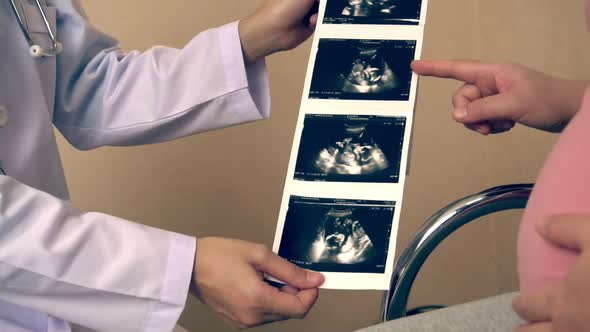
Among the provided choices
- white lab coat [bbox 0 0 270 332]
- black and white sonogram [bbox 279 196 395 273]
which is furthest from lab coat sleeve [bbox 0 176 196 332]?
black and white sonogram [bbox 279 196 395 273]

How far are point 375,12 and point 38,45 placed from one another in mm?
458

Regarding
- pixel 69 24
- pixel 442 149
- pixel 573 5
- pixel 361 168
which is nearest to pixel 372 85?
pixel 361 168

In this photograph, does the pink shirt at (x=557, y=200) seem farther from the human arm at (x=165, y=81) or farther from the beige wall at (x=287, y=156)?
the beige wall at (x=287, y=156)

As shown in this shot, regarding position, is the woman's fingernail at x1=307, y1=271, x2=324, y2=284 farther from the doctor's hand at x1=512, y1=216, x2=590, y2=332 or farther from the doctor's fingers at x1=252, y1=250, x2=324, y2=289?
the doctor's hand at x1=512, y1=216, x2=590, y2=332

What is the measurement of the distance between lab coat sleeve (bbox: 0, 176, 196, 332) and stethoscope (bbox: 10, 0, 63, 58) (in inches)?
8.6

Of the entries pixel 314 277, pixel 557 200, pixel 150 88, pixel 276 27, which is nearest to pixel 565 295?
pixel 557 200

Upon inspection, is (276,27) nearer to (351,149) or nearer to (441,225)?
(351,149)

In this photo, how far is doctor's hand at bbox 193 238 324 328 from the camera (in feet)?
2.15

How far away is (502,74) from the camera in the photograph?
774 millimetres

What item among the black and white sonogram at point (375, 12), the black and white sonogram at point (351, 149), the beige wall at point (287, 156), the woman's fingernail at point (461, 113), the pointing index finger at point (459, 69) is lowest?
the beige wall at point (287, 156)

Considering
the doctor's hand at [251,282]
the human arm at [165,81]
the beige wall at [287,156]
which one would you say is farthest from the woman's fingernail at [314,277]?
the beige wall at [287,156]

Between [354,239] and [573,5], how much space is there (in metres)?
0.82

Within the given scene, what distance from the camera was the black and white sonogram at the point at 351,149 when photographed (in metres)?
0.72

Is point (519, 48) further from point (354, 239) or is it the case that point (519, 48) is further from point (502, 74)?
point (354, 239)
